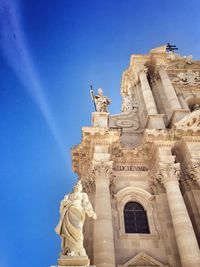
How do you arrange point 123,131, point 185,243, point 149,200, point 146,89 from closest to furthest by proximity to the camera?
point 185,243, point 149,200, point 123,131, point 146,89

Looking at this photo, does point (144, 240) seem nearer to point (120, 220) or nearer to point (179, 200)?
point (120, 220)

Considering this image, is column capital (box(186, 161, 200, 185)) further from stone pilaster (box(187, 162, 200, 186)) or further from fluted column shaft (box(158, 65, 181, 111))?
fluted column shaft (box(158, 65, 181, 111))

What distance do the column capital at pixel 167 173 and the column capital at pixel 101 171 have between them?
7.96ft

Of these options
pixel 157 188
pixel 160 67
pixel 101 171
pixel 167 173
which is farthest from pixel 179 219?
pixel 160 67

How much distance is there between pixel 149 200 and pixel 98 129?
15.0ft

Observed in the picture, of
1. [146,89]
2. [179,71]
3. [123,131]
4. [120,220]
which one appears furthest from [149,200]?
[179,71]

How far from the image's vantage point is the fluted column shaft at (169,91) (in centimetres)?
2041

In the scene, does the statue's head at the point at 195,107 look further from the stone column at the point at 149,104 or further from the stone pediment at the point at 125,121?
the stone pediment at the point at 125,121

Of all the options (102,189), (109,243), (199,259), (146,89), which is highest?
(146,89)

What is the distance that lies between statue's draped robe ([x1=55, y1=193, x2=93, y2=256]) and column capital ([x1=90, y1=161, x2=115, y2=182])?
3.08 meters

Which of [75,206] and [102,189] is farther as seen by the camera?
[102,189]

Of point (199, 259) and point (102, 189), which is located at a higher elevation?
point (102, 189)

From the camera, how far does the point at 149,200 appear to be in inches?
614

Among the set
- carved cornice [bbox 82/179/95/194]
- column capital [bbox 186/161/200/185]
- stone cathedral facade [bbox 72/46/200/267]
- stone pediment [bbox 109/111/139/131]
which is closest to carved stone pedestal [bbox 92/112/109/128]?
stone cathedral facade [bbox 72/46/200/267]
